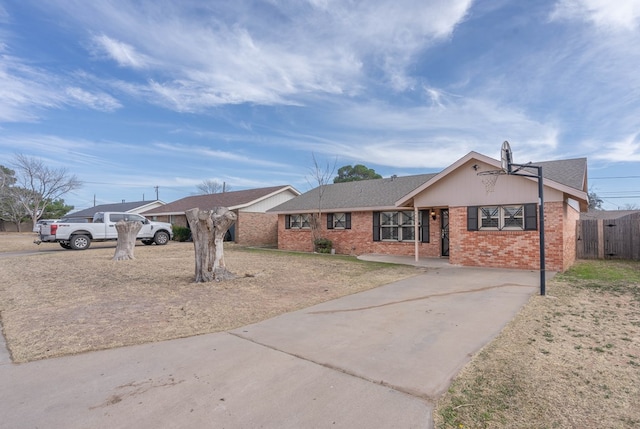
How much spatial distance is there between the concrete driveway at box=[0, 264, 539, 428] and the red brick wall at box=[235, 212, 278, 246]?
17.7 m

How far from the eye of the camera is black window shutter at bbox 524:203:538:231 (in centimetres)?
1020

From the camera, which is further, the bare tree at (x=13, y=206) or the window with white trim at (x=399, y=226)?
the bare tree at (x=13, y=206)

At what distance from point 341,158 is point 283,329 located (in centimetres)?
1625

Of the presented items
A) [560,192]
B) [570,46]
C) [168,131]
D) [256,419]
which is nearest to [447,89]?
[570,46]

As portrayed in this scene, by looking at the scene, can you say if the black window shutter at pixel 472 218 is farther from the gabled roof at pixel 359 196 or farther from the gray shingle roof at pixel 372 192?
the gabled roof at pixel 359 196

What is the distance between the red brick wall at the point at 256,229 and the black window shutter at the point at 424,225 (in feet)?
35.3

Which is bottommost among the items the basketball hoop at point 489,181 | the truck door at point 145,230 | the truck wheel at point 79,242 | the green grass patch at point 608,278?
the green grass patch at point 608,278

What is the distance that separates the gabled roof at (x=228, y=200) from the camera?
23.4 m

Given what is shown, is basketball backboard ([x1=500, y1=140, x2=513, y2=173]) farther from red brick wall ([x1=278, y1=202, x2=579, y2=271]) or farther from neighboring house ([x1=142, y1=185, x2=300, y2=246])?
neighboring house ([x1=142, y1=185, x2=300, y2=246])

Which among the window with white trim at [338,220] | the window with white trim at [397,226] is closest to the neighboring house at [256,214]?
the window with white trim at [338,220]

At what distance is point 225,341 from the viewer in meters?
4.32

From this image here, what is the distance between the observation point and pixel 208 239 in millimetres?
8625

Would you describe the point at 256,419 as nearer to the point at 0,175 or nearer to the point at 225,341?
the point at 225,341

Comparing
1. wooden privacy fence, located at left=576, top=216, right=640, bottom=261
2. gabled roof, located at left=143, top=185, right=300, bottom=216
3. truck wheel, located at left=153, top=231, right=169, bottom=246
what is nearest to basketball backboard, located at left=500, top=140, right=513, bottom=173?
wooden privacy fence, located at left=576, top=216, right=640, bottom=261
